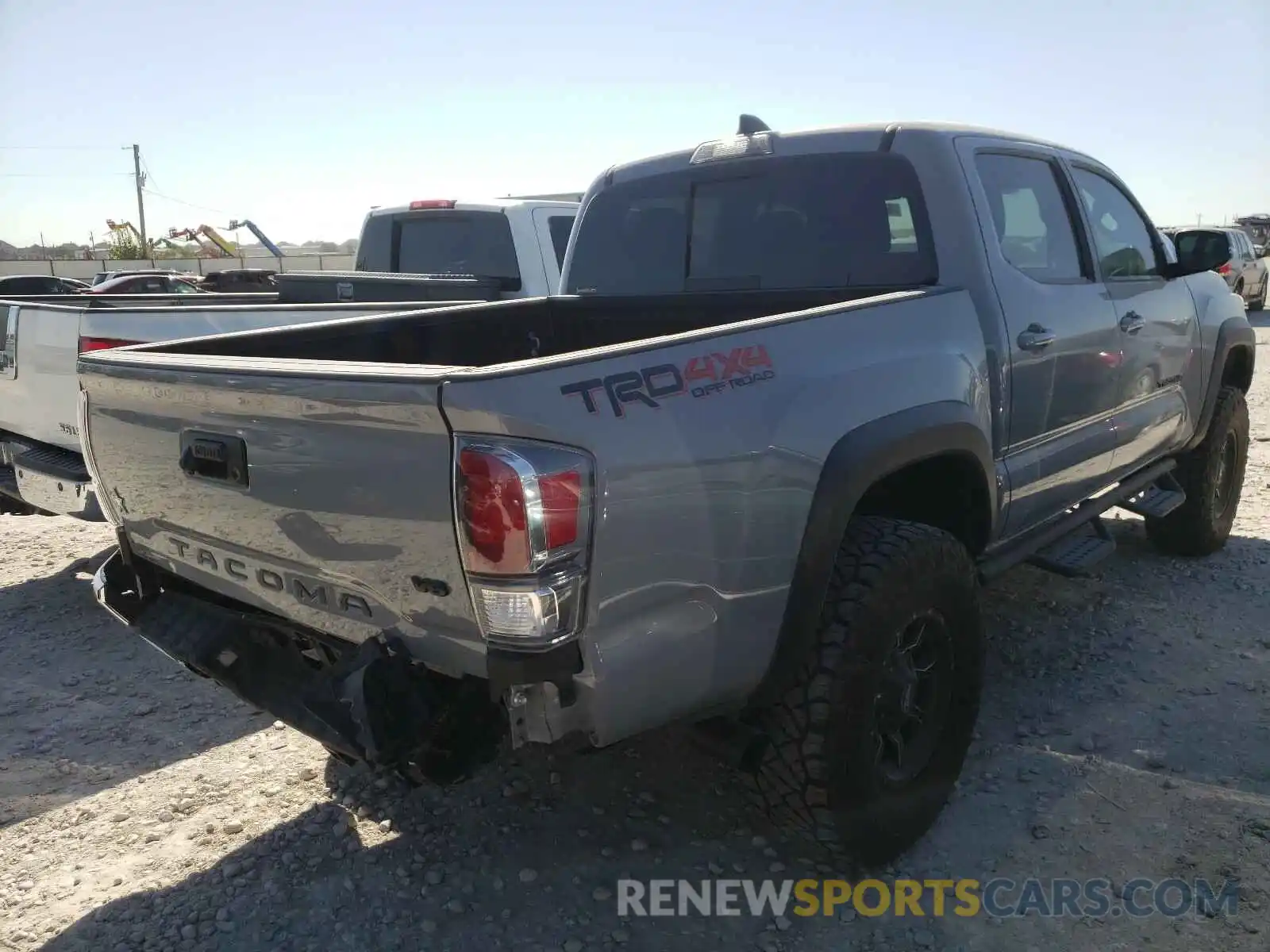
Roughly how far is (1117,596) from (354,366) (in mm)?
3988

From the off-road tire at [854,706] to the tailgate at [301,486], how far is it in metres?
0.88

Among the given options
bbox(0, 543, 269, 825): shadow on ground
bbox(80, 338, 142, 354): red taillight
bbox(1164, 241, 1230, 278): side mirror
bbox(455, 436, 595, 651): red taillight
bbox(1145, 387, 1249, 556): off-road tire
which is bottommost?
bbox(0, 543, 269, 825): shadow on ground

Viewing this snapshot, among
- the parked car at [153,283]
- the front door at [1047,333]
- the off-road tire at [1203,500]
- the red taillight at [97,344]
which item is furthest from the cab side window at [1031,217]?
the parked car at [153,283]

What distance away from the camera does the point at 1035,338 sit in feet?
10.9

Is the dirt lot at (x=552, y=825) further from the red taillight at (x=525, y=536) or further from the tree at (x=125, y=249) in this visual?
the tree at (x=125, y=249)

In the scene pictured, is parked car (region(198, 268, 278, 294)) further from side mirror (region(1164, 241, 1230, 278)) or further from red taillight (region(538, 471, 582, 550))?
red taillight (region(538, 471, 582, 550))

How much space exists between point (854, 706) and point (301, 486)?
1401 mm

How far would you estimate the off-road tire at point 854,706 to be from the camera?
2.40 meters

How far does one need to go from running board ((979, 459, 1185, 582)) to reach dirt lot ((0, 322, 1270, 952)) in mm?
499

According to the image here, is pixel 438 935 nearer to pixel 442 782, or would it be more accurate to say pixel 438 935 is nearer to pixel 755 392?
pixel 442 782

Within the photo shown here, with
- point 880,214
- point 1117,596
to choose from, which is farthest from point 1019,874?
point 1117,596

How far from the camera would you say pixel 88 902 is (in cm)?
263

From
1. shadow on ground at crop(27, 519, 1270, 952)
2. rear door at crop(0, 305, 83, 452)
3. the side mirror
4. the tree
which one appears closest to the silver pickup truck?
shadow on ground at crop(27, 519, 1270, 952)

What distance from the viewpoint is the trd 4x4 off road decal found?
1946mm
